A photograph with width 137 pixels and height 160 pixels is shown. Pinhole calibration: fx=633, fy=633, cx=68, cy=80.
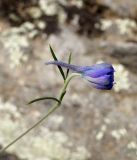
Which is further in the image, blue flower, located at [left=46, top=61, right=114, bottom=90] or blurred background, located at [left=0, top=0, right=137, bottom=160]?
blurred background, located at [left=0, top=0, right=137, bottom=160]

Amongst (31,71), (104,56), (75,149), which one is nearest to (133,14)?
(104,56)

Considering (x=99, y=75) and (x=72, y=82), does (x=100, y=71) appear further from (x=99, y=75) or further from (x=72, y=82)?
(x=72, y=82)

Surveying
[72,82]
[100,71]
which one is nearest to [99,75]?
[100,71]

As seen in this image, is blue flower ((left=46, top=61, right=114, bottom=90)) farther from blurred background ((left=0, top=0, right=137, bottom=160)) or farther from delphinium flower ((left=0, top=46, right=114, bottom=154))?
blurred background ((left=0, top=0, right=137, bottom=160))

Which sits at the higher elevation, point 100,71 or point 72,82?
point 100,71

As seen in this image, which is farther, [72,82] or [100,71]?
[72,82]

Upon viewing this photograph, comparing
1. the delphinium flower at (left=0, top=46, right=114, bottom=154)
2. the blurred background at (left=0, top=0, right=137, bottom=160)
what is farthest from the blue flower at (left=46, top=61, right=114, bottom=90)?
the blurred background at (left=0, top=0, right=137, bottom=160)
